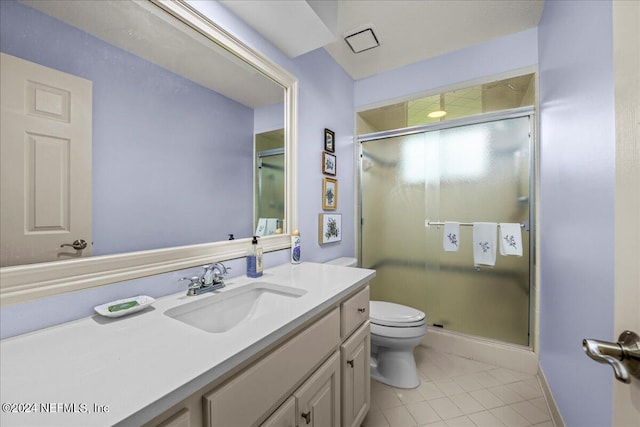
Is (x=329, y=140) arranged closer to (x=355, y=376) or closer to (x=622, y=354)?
(x=355, y=376)

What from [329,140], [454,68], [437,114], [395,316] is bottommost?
[395,316]

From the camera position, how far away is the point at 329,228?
6.89 ft

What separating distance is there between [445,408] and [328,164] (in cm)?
178

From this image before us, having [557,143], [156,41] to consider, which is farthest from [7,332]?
[557,143]

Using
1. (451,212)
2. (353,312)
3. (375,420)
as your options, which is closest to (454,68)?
(451,212)

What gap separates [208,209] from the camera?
121cm

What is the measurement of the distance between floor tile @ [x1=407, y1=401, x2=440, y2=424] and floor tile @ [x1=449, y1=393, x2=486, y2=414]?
0.60ft

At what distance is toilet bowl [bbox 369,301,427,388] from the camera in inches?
65.9

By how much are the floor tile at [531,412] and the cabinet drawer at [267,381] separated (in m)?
1.40

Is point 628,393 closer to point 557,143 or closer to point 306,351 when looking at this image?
point 306,351

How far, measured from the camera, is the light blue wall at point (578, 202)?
0.87 metres

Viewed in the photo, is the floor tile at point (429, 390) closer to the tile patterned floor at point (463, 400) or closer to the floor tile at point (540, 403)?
the tile patterned floor at point (463, 400)

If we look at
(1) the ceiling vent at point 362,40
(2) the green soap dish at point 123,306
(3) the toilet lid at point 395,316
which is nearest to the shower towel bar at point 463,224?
(3) the toilet lid at point 395,316

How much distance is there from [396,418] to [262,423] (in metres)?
1.16
